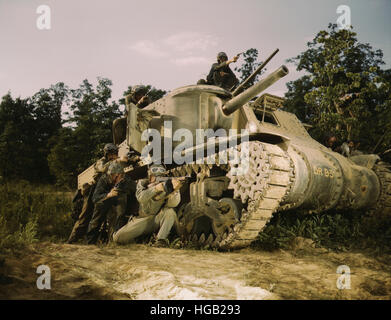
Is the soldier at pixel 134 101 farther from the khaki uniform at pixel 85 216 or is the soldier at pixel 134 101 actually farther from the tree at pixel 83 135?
the tree at pixel 83 135

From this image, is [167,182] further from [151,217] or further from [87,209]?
[87,209]

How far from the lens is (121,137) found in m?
7.31

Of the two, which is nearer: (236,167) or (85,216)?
(236,167)

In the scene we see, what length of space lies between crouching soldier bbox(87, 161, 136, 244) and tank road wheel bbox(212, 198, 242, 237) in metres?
1.86

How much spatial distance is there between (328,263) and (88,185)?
5002 millimetres

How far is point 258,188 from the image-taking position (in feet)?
A: 13.0

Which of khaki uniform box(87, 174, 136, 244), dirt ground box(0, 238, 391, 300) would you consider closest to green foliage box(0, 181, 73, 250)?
khaki uniform box(87, 174, 136, 244)

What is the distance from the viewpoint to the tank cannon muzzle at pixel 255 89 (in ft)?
16.2

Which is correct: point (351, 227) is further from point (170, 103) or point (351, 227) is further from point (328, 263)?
point (170, 103)

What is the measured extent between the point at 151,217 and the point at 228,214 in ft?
4.22

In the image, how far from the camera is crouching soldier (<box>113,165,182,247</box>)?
475 centimetres

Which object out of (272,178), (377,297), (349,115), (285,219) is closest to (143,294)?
(377,297)

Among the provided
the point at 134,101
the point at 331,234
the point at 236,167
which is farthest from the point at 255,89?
the point at 134,101
